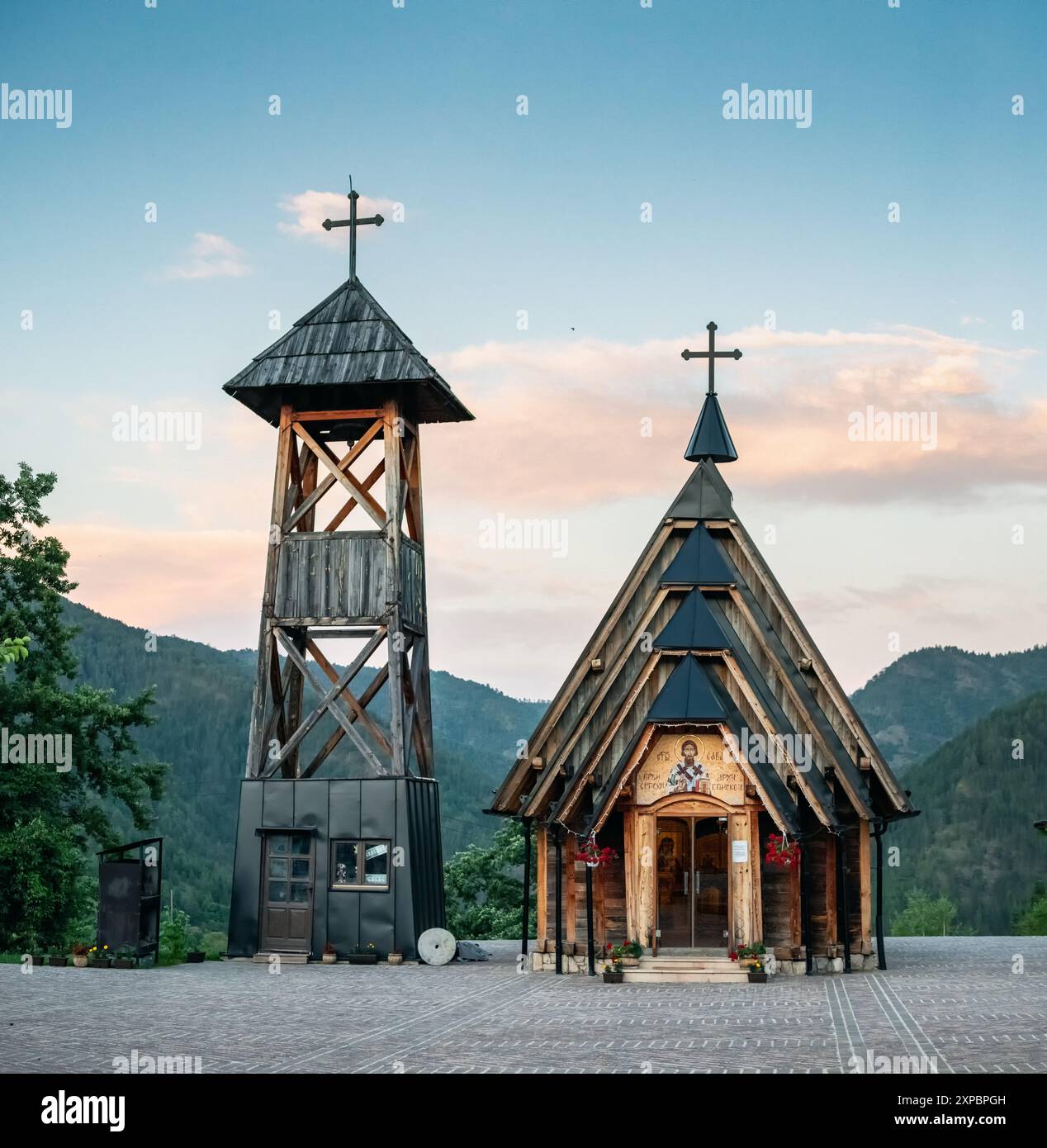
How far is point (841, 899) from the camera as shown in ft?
96.6

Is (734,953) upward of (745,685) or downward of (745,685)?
downward

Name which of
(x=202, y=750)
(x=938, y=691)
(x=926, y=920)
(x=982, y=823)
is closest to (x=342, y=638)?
(x=926, y=920)

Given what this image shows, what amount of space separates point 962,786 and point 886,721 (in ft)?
166

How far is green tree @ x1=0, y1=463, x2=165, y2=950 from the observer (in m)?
38.6

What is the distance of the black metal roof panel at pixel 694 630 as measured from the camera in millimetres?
29734

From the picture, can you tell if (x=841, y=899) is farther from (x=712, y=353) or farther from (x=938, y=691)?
(x=938, y=691)

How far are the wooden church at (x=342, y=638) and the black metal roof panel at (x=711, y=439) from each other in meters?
5.42

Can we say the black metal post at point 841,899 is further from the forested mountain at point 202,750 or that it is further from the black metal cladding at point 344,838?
the forested mountain at point 202,750

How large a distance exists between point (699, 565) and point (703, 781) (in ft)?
16.6

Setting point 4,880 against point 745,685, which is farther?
point 4,880

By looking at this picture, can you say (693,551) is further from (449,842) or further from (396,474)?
(449,842)

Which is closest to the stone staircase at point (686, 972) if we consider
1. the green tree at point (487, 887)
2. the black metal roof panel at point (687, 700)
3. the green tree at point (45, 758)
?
the black metal roof panel at point (687, 700)
